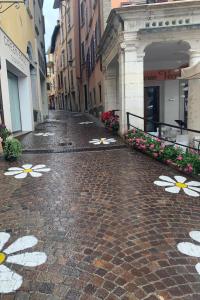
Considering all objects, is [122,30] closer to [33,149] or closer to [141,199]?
[33,149]

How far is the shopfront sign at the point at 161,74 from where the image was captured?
13.8 metres

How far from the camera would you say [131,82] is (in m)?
8.84

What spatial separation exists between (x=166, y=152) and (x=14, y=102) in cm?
787

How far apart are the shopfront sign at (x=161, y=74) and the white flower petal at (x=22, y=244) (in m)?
12.0

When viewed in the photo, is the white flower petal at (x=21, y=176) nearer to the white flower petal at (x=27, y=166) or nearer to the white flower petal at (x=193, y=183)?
the white flower petal at (x=27, y=166)

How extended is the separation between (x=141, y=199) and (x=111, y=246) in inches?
57.8

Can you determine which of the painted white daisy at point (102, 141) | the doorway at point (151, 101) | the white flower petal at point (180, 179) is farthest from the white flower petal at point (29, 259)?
the doorway at point (151, 101)

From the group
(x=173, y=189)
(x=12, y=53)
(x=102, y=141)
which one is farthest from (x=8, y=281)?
(x=12, y=53)

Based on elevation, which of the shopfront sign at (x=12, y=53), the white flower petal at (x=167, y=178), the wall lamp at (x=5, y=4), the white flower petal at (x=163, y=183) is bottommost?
the white flower petal at (x=163, y=183)

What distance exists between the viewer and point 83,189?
4.79 m

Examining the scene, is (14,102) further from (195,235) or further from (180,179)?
(195,235)

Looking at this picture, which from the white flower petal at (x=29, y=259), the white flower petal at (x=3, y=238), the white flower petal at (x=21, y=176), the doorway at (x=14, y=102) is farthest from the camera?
the doorway at (x=14, y=102)

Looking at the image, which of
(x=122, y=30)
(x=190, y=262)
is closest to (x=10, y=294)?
(x=190, y=262)

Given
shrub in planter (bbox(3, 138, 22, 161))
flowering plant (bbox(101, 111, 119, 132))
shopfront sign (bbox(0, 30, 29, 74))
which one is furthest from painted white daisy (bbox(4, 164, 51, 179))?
flowering plant (bbox(101, 111, 119, 132))
